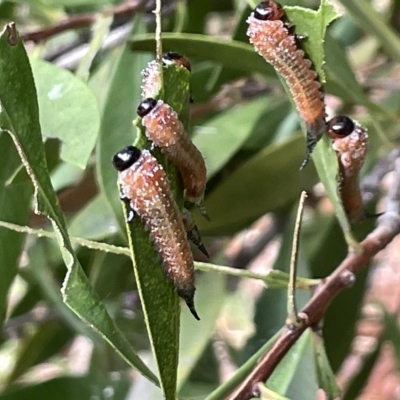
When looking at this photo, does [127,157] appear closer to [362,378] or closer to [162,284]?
[162,284]

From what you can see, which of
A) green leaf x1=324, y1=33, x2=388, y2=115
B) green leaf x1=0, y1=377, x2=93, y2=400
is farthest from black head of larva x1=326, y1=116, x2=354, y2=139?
green leaf x1=0, y1=377, x2=93, y2=400

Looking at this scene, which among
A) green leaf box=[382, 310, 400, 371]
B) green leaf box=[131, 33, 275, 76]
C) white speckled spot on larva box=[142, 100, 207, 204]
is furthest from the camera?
green leaf box=[382, 310, 400, 371]

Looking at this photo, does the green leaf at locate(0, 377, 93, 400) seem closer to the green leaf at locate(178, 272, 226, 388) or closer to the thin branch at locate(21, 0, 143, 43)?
the green leaf at locate(178, 272, 226, 388)

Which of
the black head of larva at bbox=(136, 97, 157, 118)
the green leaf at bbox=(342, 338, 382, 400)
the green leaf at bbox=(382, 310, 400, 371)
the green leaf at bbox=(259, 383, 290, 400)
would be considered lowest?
the green leaf at bbox=(342, 338, 382, 400)

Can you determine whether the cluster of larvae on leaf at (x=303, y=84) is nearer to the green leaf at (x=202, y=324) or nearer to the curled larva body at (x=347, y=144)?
the curled larva body at (x=347, y=144)

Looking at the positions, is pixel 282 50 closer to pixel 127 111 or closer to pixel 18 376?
pixel 127 111

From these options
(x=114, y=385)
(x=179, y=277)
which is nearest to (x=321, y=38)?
Answer: (x=179, y=277)

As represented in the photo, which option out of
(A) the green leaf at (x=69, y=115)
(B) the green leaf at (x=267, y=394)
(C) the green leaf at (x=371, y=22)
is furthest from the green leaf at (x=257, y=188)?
(B) the green leaf at (x=267, y=394)
